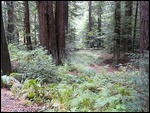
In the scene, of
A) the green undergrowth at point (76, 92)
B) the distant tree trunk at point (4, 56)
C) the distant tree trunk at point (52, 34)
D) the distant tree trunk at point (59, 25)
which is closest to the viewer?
the green undergrowth at point (76, 92)

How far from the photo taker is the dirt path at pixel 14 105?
17.1 ft

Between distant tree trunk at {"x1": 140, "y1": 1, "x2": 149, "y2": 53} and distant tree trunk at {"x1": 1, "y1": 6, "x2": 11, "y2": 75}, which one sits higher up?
distant tree trunk at {"x1": 140, "y1": 1, "x2": 149, "y2": 53}

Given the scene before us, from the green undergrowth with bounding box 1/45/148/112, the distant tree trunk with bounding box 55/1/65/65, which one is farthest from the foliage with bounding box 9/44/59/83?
the distant tree trunk with bounding box 55/1/65/65

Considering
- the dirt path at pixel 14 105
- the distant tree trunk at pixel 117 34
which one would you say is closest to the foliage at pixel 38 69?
the dirt path at pixel 14 105

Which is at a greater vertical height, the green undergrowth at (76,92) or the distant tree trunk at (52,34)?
the distant tree trunk at (52,34)

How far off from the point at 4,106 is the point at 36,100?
74 centimetres

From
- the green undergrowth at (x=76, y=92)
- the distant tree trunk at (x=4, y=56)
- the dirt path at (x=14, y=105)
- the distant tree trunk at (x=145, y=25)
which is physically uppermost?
the distant tree trunk at (x=145, y=25)

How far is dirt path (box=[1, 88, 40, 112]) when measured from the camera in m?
5.21

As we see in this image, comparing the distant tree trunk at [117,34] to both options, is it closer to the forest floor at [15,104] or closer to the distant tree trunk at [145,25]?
the distant tree trunk at [145,25]

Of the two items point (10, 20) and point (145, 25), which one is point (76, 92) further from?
point (10, 20)

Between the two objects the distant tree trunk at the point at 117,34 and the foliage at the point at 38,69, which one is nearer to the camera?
the foliage at the point at 38,69

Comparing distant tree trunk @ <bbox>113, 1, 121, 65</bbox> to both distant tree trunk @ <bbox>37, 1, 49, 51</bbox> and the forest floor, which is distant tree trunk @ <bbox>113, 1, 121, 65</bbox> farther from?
the forest floor

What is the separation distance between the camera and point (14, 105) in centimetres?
553

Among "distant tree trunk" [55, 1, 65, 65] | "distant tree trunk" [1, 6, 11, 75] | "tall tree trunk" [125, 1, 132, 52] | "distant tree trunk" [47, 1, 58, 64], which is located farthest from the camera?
"tall tree trunk" [125, 1, 132, 52]
